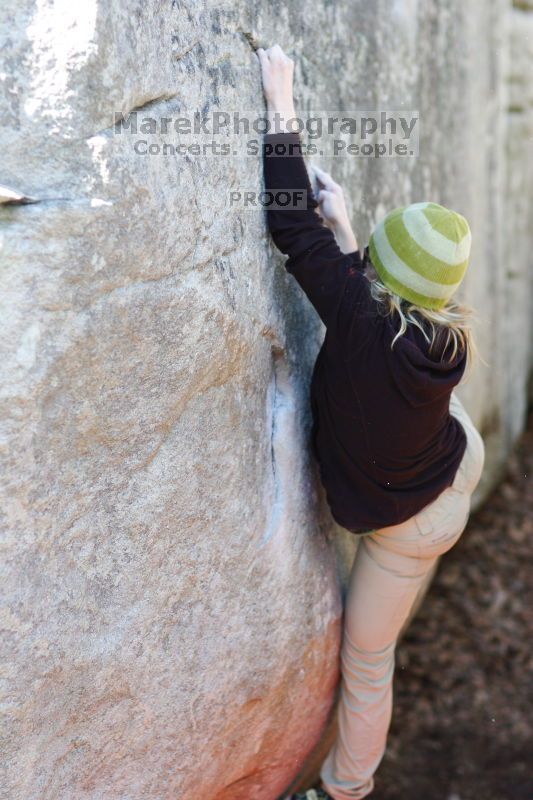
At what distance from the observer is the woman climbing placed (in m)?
2.12

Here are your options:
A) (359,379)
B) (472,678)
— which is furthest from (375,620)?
(472,678)

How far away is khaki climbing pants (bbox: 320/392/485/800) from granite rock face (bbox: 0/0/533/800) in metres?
0.07

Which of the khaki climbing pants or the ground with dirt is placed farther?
the ground with dirt

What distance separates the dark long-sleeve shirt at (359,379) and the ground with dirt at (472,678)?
141cm

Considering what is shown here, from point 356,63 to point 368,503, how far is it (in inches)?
49.3

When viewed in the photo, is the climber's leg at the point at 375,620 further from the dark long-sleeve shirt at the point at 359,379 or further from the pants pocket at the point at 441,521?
the dark long-sleeve shirt at the point at 359,379

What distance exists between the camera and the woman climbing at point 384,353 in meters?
2.12

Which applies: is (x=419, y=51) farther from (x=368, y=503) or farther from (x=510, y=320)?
(x=510, y=320)

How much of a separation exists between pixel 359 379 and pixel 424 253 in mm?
318

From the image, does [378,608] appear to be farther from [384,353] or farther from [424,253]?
[424,253]

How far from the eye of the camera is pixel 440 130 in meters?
3.48

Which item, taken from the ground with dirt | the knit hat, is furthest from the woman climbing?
the ground with dirt

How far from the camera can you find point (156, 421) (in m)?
1.92

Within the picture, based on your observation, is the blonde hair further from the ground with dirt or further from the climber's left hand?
the ground with dirt
